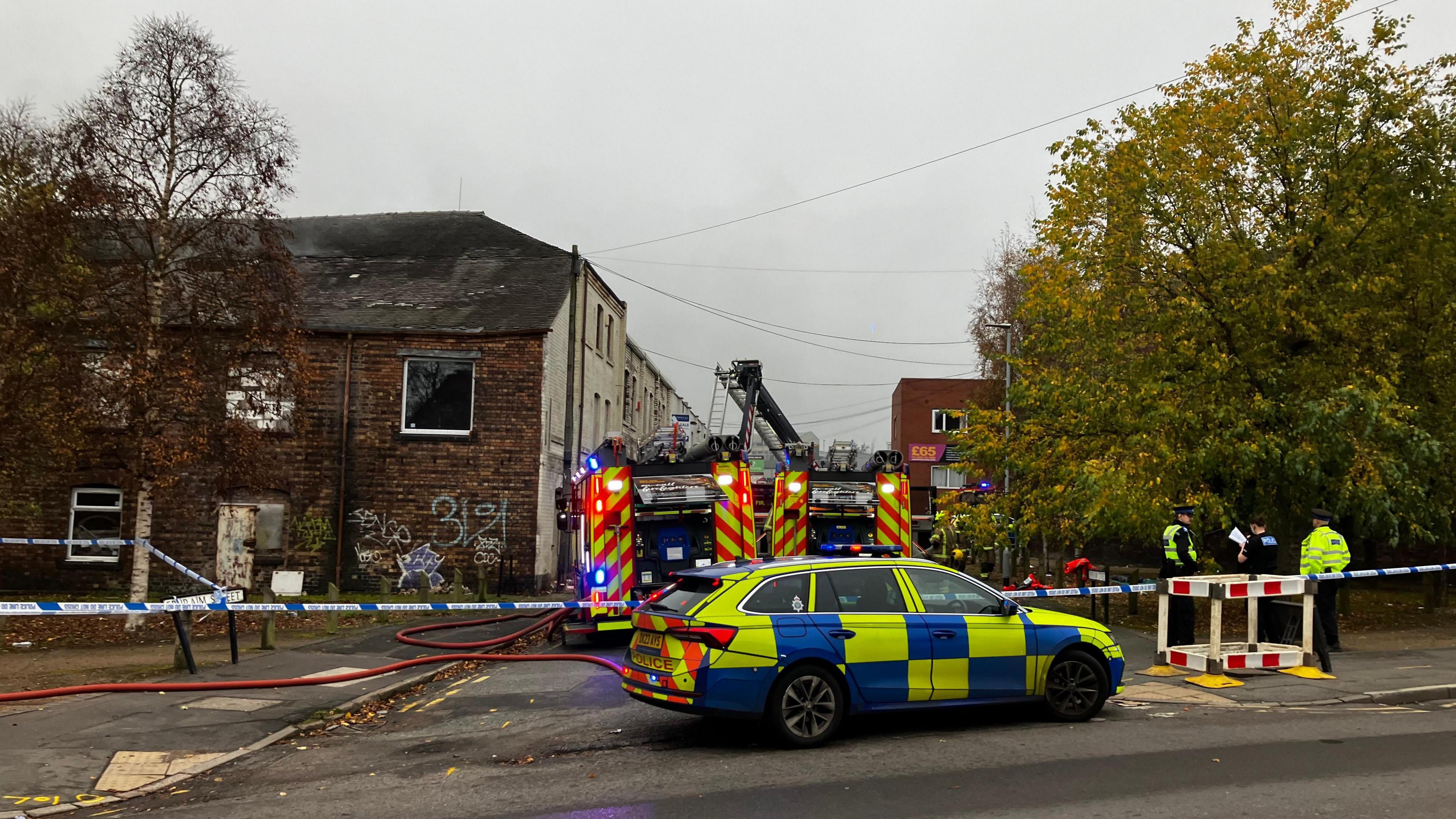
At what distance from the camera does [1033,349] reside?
20219 mm

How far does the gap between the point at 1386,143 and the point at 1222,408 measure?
459 centimetres

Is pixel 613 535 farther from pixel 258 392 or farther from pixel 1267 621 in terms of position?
pixel 1267 621

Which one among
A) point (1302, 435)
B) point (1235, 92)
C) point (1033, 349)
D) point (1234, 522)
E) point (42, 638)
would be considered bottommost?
point (42, 638)

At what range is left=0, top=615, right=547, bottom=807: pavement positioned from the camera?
7.03 m

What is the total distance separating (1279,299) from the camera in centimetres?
1435

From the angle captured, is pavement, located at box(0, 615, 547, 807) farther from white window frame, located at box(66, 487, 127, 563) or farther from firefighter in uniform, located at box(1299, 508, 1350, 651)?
white window frame, located at box(66, 487, 127, 563)

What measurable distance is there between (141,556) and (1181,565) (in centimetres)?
1443

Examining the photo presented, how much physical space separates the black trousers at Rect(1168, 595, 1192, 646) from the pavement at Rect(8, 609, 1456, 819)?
56.0 inches

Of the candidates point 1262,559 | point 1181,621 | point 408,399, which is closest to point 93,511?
point 408,399

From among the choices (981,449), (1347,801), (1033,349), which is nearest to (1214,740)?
(1347,801)

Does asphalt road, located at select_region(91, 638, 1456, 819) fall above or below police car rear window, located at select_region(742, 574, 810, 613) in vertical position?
below

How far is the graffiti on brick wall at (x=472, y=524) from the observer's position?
22.6 m

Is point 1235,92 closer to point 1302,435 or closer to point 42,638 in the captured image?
point 1302,435

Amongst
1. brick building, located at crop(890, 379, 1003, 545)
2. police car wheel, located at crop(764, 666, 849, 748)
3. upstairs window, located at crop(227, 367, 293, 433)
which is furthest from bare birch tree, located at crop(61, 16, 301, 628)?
brick building, located at crop(890, 379, 1003, 545)
